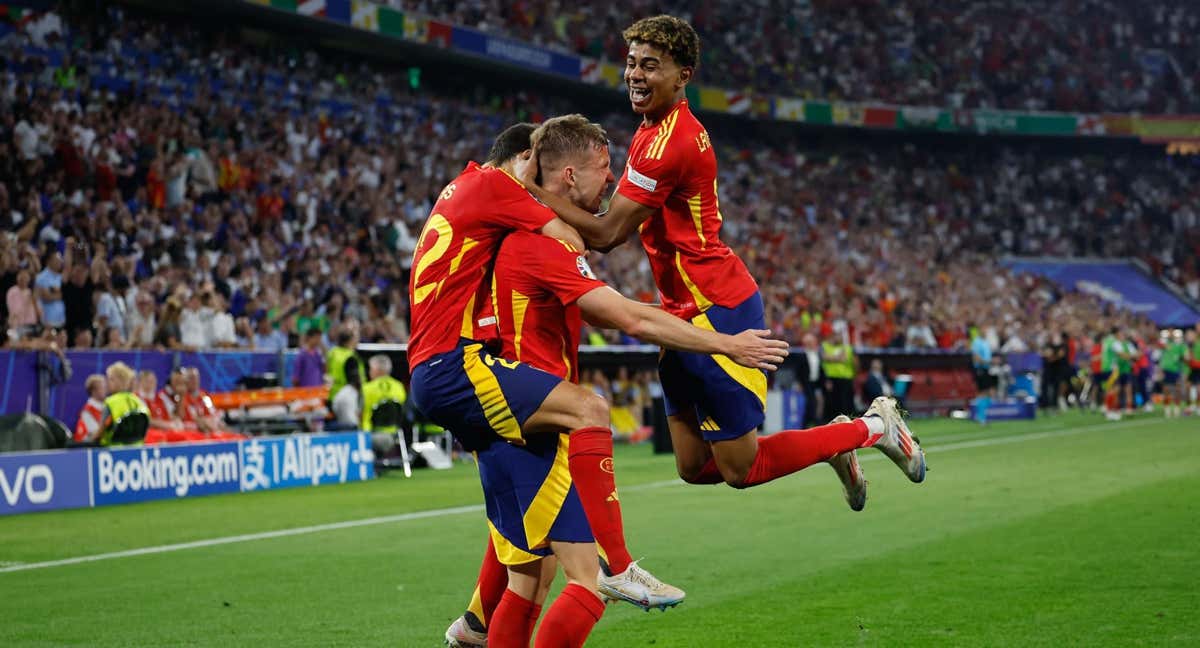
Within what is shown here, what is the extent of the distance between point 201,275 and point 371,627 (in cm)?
Result: 1508

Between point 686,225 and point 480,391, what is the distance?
1.74 meters

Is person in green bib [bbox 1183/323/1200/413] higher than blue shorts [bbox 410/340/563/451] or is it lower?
lower

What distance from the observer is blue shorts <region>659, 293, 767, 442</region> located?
263 inches

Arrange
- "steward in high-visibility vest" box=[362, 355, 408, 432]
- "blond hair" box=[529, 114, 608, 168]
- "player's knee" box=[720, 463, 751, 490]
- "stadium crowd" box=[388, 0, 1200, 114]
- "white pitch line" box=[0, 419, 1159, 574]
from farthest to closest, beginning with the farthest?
"stadium crowd" box=[388, 0, 1200, 114] < "steward in high-visibility vest" box=[362, 355, 408, 432] < "white pitch line" box=[0, 419, 1159, 574] < "player's knee" box=[720, 463, 751, 490] < "blond hair" box=[529, 114, 608, 168]

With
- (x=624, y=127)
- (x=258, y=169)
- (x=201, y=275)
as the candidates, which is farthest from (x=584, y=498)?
(x=624, y=127)

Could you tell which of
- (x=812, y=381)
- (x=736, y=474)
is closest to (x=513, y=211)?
(x=736, y=474)

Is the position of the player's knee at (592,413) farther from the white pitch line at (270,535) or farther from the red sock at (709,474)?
the white pitch line at (270,535)

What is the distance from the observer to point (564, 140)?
5.66 meters

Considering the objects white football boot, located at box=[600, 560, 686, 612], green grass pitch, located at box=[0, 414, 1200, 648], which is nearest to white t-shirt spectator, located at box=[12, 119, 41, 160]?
green grass pitch, located at box=[0, 414, 1200, 648]

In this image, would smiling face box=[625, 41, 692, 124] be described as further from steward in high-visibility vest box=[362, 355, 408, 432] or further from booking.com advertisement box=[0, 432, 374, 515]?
steward in high-visibility vest box=[362, 355, 408, 432]

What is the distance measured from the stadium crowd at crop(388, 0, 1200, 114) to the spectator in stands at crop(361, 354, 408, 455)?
22582mm

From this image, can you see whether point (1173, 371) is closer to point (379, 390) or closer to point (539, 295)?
point (379, 390)

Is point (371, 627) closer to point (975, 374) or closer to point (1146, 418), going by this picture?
point (1146, 418)

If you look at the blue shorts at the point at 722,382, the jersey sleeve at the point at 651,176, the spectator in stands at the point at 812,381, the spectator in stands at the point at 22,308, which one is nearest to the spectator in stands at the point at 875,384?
the spectator in stands at the point at 812,381
